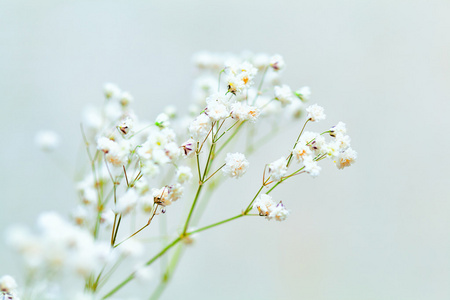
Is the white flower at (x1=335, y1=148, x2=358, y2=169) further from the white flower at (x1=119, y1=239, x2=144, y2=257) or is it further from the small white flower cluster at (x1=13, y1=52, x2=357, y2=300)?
the white flower at (x1=119, y1=239, x2=144, y2=257)

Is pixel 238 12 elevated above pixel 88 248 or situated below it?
above

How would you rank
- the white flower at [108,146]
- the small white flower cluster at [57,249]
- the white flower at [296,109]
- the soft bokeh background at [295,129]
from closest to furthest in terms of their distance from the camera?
the small white flower cluster at [57,249], the white flower at [108,146], the white flower at [296,109], the soft bokeh background at [295,129]

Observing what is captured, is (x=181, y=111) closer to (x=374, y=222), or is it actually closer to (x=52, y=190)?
(x=52, y=190)

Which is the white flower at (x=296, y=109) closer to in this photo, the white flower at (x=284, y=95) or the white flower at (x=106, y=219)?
the white flower at (x=284, y=95)

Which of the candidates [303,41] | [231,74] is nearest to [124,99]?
[231,74]

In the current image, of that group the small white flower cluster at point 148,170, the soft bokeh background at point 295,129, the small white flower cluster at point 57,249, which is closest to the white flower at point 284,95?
the small white flower cluster at point 148,170

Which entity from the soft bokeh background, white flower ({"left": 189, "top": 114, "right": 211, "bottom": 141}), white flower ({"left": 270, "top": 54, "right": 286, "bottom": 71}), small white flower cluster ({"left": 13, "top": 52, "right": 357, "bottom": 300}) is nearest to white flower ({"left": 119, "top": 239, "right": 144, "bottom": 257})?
small white flower cluster ({"left": 13, "top": 52, "right": 357, "bottom": 300})
